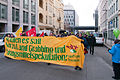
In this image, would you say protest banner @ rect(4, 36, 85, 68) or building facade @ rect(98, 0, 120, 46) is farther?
building facade @ rect(98, 0, 120, 46)

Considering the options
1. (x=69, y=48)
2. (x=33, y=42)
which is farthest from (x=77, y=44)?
(x=33, y=42)

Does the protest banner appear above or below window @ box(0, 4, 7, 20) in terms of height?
below

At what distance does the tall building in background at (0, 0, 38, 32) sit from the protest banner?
14.6 metres

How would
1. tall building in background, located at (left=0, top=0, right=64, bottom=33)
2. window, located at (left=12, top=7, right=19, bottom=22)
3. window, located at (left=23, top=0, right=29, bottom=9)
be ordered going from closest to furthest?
tall building in background, located at (left=0, top=0, right=64, bottom=33)
window, located at (left=12, top=7, right=19, bottom=22)
window, located at (left=23, top=0, right=29, bottom=9)

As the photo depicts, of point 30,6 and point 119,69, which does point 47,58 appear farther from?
point 30,6

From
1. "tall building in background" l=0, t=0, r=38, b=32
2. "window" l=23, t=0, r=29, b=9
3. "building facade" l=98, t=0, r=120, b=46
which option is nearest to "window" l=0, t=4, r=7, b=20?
"tall building in background" l=0, t=0, r=38, b=32

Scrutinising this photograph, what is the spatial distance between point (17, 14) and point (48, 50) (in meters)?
21.1

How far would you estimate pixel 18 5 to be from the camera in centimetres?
2636

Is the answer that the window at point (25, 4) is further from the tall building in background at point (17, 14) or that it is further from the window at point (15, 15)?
the window at point (15, 15)

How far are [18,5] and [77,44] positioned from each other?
22893 mm

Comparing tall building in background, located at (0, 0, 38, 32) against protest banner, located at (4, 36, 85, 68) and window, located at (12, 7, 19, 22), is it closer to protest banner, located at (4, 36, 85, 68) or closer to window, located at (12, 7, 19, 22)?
window, located at (12, 7, 19, 22)

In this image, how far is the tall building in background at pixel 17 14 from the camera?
73.6 feet

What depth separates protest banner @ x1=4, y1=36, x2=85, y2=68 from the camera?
6504 mm

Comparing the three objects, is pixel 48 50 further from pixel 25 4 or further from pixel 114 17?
pixel 25 4
